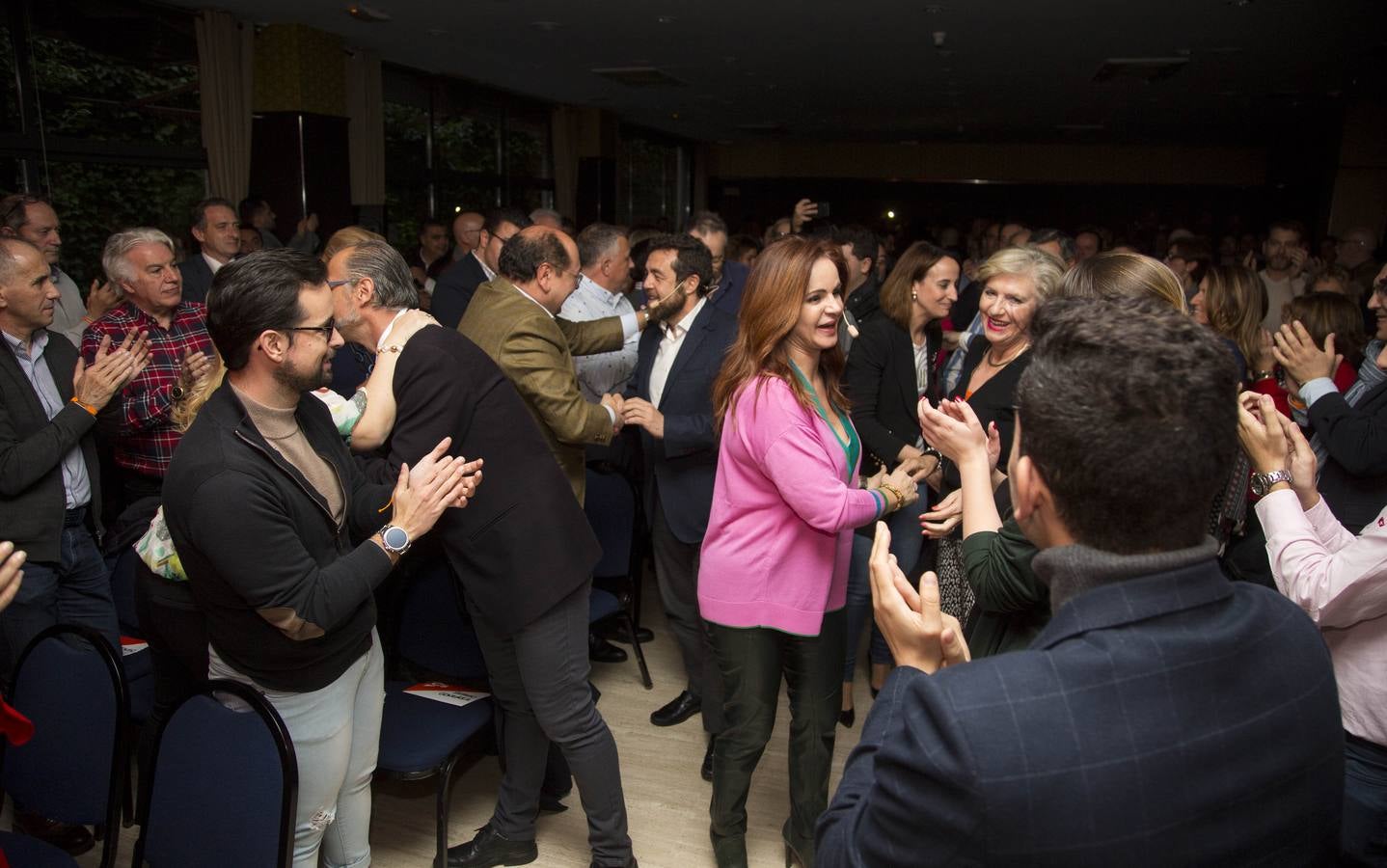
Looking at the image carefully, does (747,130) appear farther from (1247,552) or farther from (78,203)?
(1247,552)

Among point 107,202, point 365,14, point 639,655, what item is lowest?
point 639,655

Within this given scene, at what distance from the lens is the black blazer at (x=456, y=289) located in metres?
4.91

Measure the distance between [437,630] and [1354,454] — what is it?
253cm

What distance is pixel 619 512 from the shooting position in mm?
3537

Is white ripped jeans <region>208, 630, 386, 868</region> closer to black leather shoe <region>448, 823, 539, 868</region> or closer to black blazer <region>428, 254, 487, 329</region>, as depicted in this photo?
black leather shoe <region>448, 823, 539, 868</region>

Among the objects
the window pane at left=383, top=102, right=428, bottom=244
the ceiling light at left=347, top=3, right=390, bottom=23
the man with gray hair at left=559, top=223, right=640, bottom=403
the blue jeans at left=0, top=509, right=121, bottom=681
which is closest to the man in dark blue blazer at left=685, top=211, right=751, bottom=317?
the man with gray hair at left=559, top=223, right=640, bottom=403

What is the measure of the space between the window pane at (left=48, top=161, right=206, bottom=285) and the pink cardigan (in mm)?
6143

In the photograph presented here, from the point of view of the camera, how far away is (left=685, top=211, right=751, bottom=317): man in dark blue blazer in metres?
3.32

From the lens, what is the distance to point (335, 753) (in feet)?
6.16

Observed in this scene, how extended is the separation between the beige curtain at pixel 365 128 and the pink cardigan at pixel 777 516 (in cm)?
777

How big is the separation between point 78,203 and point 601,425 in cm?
570

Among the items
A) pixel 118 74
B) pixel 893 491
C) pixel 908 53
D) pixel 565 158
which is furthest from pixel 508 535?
pixel 565 158

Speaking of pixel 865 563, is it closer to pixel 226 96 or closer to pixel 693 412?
pixel 693 412

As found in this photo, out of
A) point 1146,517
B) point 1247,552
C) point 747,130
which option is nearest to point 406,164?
point 747,130
